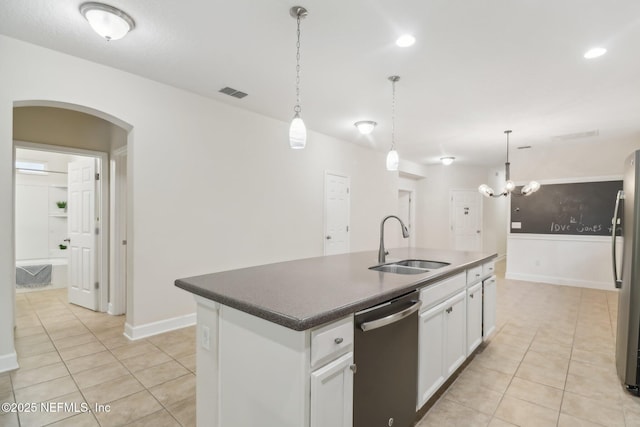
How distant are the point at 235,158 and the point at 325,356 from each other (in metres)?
3.17

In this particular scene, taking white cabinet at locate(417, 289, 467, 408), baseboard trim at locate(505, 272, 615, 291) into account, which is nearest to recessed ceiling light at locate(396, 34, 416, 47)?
white cabinet at locate(417, 289, 467, 408)

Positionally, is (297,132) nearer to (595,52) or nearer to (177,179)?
(177,179)

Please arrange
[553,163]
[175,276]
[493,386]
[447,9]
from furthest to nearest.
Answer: [553,163], [175,276], [493,386], [447,9]

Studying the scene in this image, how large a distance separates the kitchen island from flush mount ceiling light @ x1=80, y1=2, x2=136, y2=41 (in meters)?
1.85

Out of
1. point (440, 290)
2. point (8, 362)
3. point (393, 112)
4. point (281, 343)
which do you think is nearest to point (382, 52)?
point (393, 112)

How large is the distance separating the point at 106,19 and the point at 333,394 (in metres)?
2.65

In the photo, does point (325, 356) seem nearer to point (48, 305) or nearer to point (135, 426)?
point (135, 426)

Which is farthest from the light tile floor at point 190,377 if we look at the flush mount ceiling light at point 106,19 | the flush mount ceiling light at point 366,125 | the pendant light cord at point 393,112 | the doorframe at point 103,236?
the flush mount ceiling light at point 366,125

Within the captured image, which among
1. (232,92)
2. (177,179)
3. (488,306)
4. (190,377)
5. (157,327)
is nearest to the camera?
(190,377)

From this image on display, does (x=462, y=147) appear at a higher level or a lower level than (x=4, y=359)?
higher

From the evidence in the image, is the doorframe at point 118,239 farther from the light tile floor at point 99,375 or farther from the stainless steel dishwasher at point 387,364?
the stainless steel dishwasher at point 387,364

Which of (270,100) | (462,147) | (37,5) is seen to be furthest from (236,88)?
(462,147)

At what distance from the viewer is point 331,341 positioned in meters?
1.20

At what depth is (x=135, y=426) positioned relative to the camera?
71.0 inches
